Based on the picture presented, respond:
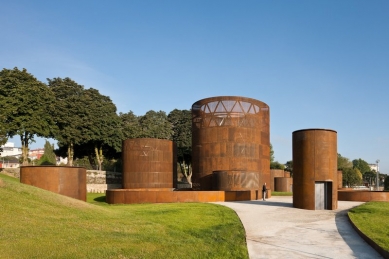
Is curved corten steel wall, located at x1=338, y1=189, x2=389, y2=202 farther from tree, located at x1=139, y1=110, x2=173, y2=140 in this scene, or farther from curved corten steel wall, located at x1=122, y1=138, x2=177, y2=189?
tree, located at x1=139, y1=110, x2=173, y2=140

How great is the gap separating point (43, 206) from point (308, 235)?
10709 millimetres

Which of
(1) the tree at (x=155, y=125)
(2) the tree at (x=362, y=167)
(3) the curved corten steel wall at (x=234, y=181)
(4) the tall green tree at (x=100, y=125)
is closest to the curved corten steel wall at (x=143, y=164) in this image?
(3) the curved corten steel wall at (x=234, y=181)

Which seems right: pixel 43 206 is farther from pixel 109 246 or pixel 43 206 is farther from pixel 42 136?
pixel 42 136

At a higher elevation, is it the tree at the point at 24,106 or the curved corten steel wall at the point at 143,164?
the tree at the point at 24,106

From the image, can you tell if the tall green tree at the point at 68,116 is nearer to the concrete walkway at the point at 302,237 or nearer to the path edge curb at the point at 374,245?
the concrete walkway at the point at 302,237

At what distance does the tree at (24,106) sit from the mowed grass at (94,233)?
31580 millimetres

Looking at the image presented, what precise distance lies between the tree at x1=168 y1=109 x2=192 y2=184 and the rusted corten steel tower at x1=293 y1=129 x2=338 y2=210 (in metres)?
41.5

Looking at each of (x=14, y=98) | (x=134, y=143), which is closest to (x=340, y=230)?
(x=134, y=143)

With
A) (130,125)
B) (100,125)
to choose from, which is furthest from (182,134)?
(100,125)

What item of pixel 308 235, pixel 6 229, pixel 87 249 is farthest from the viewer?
pixel 308 235

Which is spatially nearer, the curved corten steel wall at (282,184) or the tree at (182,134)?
the curved corten steel wall at (282,184)

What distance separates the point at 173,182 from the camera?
41.1 m

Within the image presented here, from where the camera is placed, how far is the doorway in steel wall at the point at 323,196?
2178 centimetres

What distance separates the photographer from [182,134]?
212 feet
